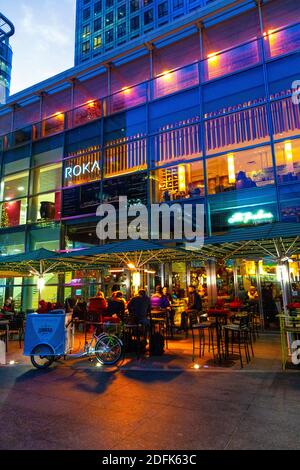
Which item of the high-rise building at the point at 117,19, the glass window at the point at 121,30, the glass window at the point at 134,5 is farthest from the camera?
the glass window at the point at 121,30

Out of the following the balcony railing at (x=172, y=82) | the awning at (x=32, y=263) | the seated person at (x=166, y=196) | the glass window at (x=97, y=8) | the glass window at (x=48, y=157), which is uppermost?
the glass window at (x=97, y=8)

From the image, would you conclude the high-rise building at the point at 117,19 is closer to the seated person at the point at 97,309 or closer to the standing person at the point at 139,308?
the seated person at the point at 97,309

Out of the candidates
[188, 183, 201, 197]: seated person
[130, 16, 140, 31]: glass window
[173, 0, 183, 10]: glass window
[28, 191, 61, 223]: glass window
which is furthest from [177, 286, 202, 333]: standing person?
[130, 16, 140, 31]: glass window

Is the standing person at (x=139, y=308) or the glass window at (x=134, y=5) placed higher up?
the glass window at (x=134, y=5)

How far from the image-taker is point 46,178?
18.3 m

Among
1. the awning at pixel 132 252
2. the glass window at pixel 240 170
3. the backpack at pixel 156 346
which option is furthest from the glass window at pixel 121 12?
the backpack at pixel 156 346

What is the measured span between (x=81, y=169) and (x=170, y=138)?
16.5 feet

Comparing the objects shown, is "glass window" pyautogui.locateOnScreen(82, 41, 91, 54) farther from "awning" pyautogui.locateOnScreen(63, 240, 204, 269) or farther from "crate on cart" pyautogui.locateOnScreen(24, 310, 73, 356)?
"crate on cart" pyautogui.locateOnScreen(24, 310, 73, 356)

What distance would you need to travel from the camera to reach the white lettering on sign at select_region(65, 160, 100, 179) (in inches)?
648

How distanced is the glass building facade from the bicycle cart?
6744 mm

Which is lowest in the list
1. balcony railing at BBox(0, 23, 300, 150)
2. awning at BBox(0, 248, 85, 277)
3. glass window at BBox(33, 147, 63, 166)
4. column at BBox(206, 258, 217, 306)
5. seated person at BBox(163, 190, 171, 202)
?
column at BBox(206, 258, 217, 306)

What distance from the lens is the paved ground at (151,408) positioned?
4.05 metres

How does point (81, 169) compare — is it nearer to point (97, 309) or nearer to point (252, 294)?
point (97, 309)

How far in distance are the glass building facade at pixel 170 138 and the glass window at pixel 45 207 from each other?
0.06m
